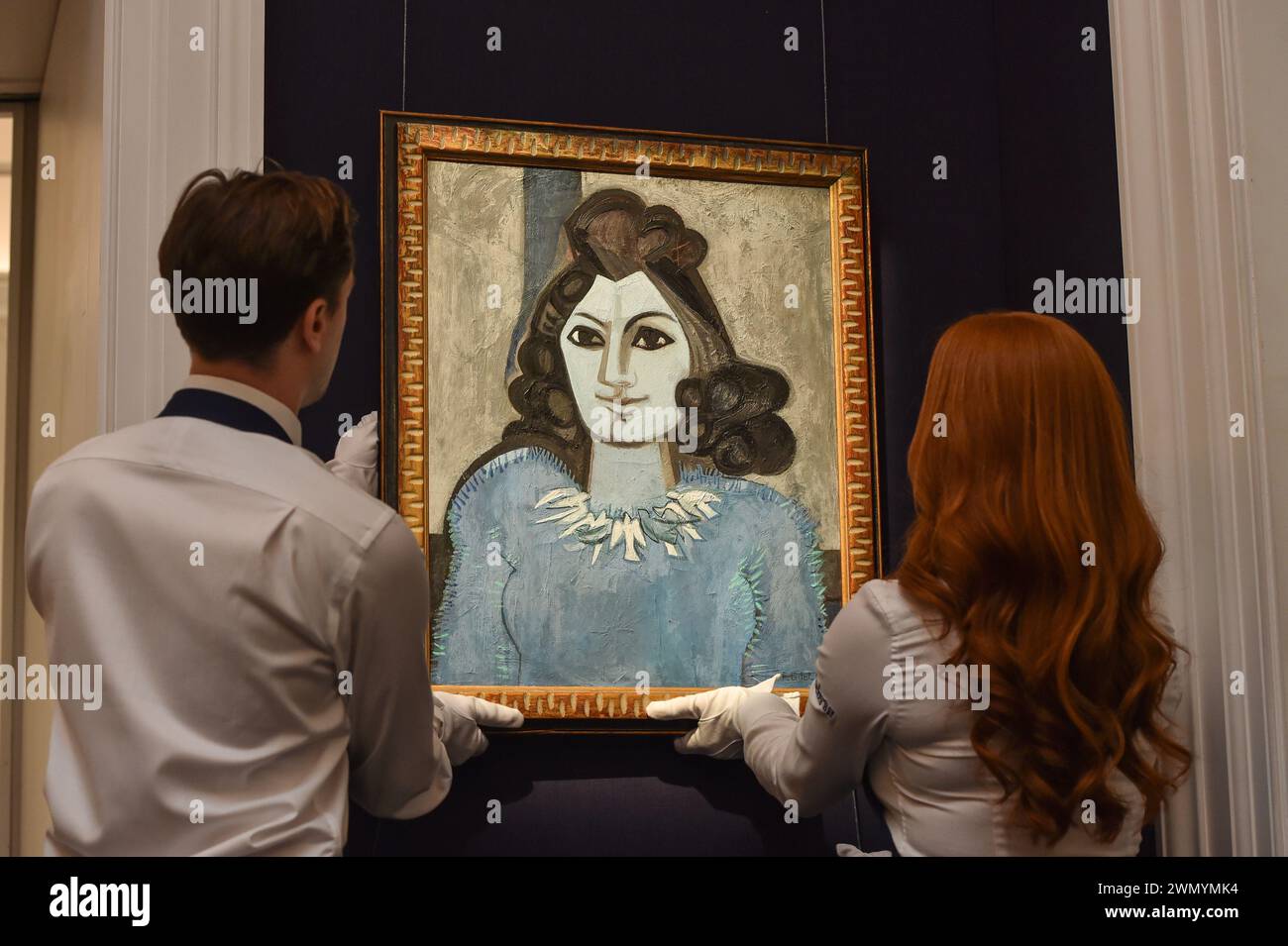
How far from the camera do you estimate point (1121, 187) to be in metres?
2.16

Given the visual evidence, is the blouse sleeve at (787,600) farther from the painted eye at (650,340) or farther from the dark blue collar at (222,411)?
the dark blue collar at (222,411)

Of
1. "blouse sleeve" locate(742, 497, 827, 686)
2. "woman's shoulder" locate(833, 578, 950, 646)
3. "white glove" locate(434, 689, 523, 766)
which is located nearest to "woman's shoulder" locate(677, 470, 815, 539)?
"blouse sleeve" locate(742, 497, 827, 686)

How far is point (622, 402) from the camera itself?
2621 millimetres

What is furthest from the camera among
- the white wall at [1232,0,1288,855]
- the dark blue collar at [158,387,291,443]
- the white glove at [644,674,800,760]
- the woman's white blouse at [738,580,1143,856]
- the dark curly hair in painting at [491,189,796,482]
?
the dark curly hair in painting at [491,189,796,482]

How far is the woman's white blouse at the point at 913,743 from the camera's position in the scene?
67.8 inches

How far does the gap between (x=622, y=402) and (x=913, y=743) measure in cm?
106

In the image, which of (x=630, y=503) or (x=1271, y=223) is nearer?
(x=1271, y=223)

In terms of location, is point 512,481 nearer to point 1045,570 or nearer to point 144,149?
point 144,149

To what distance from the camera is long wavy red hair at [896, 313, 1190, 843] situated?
1.69 meters

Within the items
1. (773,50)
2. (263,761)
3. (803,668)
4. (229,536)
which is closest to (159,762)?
(263,761)

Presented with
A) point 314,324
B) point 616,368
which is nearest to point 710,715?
point 616,368

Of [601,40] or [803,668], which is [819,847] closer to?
[803,668]

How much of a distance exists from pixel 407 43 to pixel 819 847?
1.72 m

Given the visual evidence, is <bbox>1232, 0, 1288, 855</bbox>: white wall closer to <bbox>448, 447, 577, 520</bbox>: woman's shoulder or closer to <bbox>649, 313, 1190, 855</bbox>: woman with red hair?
<bbox>649, 313, 1190, 855</bbox>: woman with red hair
